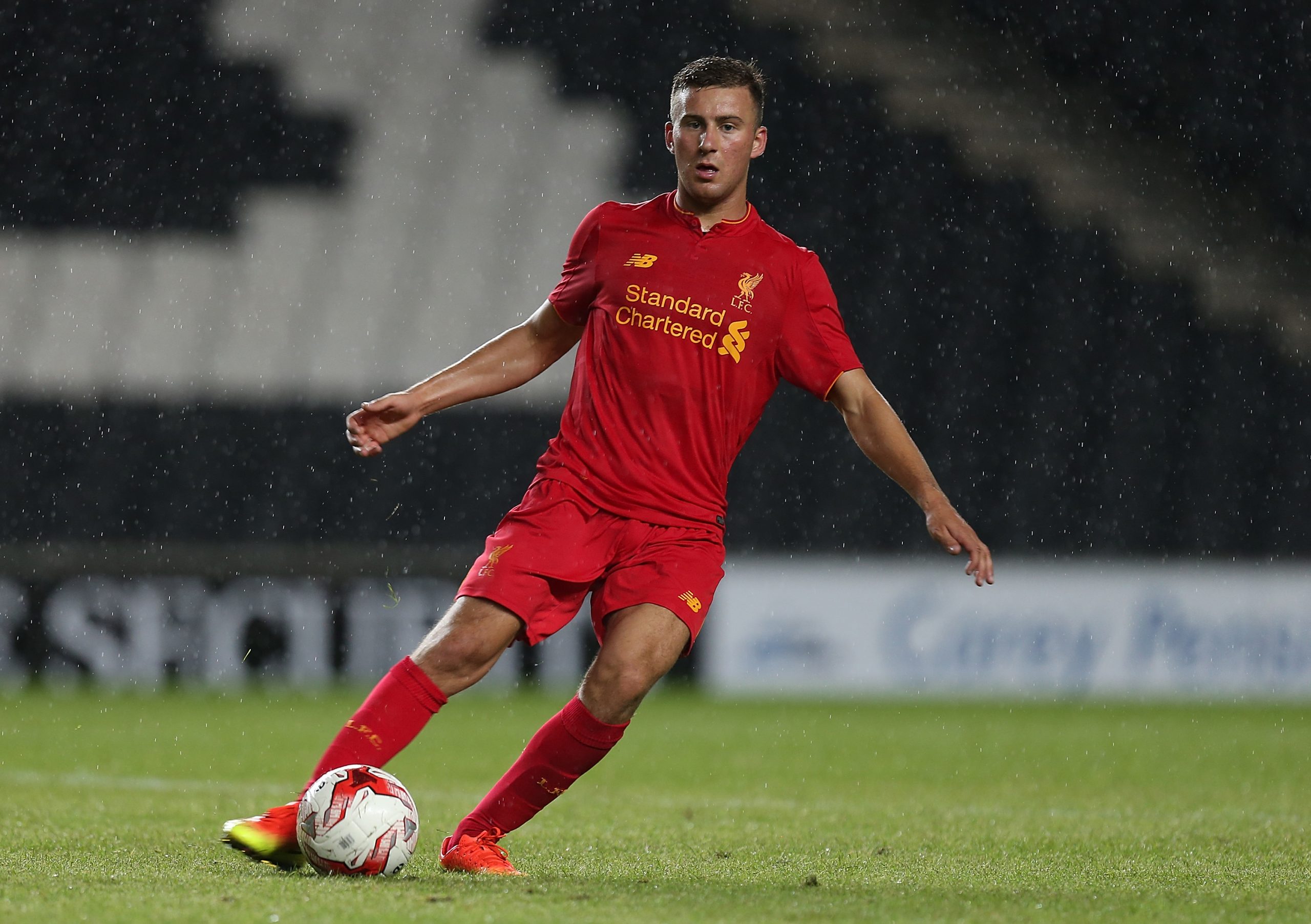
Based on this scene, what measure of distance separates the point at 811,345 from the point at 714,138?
539mm

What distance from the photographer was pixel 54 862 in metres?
3.77

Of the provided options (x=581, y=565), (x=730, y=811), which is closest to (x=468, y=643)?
(x=581, y=565)

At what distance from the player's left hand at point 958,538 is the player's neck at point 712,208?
2.80 ft

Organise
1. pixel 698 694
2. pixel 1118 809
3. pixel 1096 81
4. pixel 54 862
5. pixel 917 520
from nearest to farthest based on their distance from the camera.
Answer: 1. pixel 54 862
2. pixel 1118 809
3. pixel 698 694
4. pixel 917 520
5. pixel 1096 81

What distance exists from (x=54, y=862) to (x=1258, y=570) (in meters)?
8.73

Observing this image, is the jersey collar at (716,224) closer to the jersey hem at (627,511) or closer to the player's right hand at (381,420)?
the jersey hem at (627,511)

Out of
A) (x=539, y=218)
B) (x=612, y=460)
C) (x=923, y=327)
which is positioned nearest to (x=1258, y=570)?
(x=923, y=327)

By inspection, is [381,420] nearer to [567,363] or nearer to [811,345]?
[811,345]

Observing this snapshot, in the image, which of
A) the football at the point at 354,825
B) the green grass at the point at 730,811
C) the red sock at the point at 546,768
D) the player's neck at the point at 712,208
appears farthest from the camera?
the player's neck at the point at 712,208

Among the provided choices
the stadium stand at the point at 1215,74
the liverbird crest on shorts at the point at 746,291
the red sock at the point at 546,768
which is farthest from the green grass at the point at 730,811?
the stadium stand at the point at 1215,74

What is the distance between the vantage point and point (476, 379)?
12.9ft

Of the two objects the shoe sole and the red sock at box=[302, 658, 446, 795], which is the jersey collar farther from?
the shoe sole

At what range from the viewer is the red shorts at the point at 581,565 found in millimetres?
3639

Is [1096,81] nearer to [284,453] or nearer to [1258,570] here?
[1258,570]
